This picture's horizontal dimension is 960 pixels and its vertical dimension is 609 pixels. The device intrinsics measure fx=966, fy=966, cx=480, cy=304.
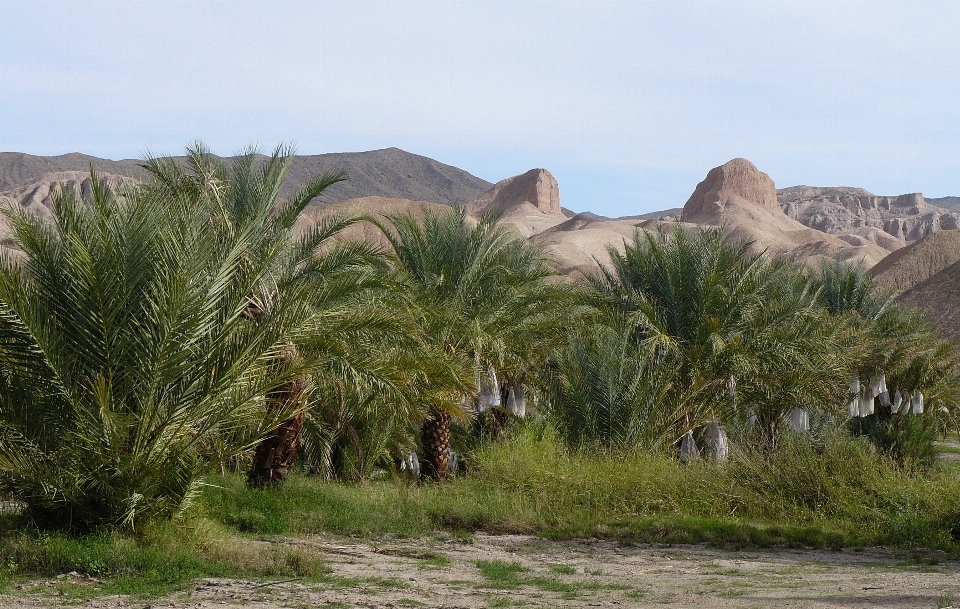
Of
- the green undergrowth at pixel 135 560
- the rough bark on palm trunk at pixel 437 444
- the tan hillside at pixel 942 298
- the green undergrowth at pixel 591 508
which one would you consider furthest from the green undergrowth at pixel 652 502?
the tan hillside at pixel 942 298

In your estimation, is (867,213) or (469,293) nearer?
(469,293)

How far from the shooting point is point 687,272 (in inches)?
714

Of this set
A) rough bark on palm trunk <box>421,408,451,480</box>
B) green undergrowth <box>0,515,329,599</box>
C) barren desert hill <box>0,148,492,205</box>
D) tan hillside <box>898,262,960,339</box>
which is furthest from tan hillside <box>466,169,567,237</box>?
green undergrowth <box>0,515,329,599</box>

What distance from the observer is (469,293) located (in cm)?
1764

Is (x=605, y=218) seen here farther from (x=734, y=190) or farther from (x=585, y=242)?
(x=585, y=242)

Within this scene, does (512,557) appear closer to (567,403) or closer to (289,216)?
(289,216)

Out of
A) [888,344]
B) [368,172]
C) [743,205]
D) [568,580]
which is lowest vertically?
[568,580]

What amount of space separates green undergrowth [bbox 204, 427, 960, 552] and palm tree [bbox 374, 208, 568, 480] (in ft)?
6.53

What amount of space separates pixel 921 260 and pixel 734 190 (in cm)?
6600

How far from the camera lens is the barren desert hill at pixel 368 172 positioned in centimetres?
15112

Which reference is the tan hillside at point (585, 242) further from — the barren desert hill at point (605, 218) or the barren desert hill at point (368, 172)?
the barren desert hill at point (368, 172)

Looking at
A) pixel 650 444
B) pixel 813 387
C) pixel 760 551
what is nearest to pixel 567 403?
pixel 650 444

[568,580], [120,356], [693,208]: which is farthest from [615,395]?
[693,208]

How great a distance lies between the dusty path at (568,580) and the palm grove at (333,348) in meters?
1.63
